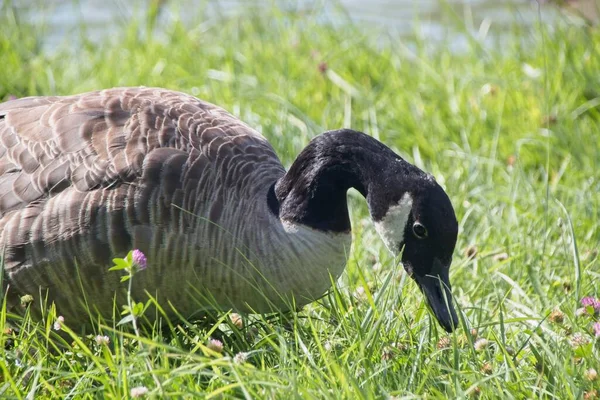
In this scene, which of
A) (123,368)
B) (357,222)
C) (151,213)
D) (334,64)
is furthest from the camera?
(334,64)

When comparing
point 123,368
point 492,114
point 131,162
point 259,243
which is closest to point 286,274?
point 259,243

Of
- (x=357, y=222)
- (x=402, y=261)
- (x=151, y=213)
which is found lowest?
(x=357, y=222)

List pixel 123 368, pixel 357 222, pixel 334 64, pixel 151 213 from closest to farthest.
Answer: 1. pixel 123 368
2. pixel 151 213
3. pixel 357 222
4. pixel 334 64

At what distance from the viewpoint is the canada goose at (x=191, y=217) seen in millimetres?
3977

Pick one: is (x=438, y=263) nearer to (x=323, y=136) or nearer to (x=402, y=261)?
(x=402, y=261)

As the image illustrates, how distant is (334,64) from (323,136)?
3.25 m

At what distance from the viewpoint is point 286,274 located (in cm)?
405

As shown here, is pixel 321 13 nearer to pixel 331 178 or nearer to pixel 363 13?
pixel 363 13

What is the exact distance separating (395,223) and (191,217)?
0.85m

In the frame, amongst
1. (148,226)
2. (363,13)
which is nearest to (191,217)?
(148,226)

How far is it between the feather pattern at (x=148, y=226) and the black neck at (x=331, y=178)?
0.07m

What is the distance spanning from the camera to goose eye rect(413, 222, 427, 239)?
3910 millimetres

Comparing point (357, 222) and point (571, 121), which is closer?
point (357, 222)

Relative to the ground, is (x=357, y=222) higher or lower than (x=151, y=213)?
lower
